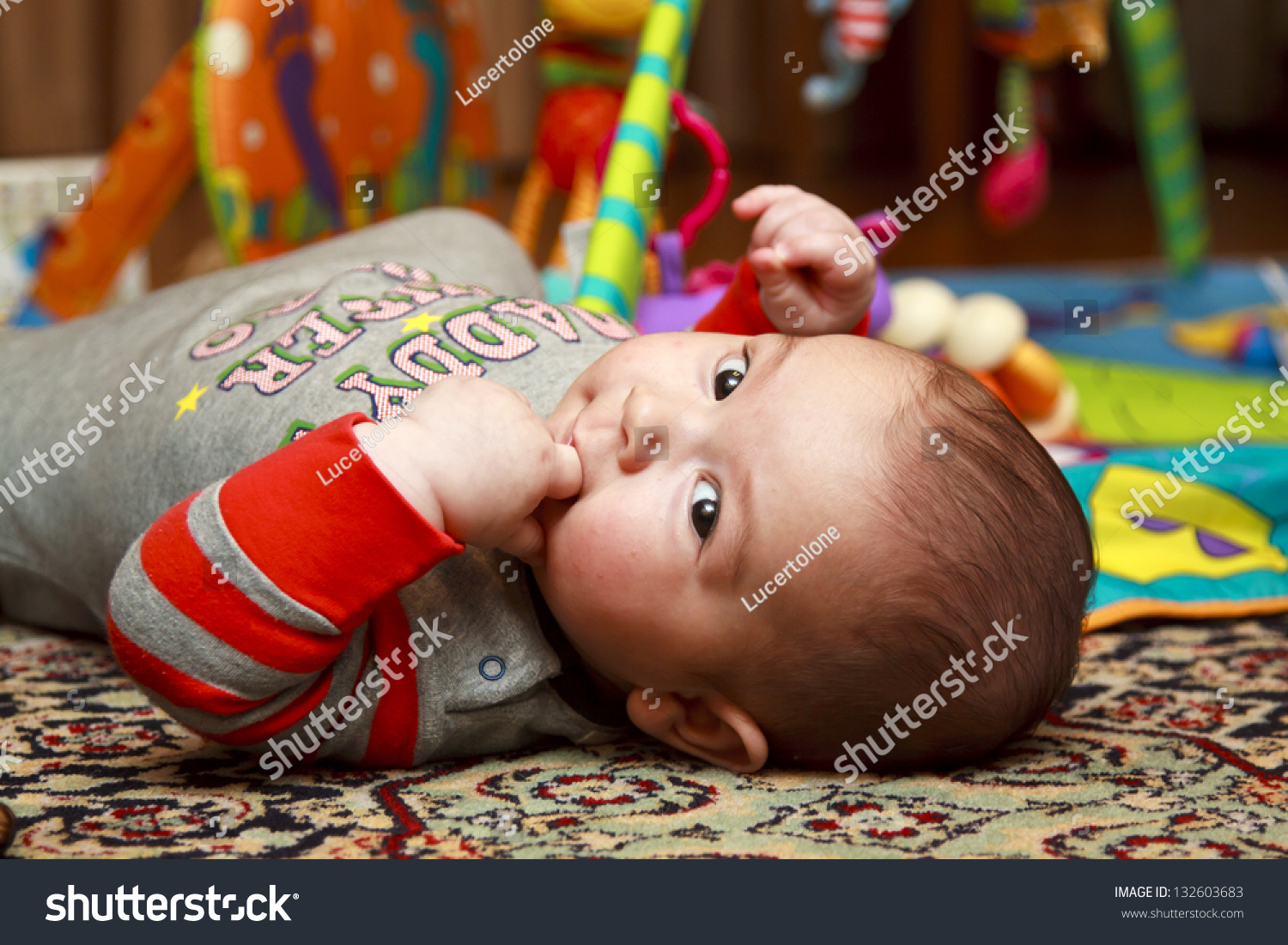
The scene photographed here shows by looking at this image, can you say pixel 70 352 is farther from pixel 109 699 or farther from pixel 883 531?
pixel 883 531

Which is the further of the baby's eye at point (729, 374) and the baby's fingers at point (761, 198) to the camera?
the baby's fingers at point (761, 198)

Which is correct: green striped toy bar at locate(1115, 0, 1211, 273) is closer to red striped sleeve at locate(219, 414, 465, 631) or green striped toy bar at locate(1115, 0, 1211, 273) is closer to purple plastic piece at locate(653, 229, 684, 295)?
purple plastic piece at locate(653, 229, 684, 295)

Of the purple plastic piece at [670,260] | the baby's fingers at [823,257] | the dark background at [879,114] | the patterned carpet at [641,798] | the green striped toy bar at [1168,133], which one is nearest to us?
the patterned carpet at [641,798]

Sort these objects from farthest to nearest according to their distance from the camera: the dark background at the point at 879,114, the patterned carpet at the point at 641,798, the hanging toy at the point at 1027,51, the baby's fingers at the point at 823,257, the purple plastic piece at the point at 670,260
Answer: the dark background at the point at 879,114
the hanging toy at the point at 1027,51
the purple plastic piece at the point at 670,260
the baby's fingers at the point at 823,257
the patterned carpet at the point at 641,798

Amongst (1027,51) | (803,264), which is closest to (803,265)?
(803,264)

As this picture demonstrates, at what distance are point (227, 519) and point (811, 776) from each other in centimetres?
31

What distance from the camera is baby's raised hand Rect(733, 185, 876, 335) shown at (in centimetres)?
81

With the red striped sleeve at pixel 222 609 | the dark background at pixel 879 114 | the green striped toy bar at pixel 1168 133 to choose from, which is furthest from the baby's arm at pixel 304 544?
the green striped toy bar at pixel 1168 133

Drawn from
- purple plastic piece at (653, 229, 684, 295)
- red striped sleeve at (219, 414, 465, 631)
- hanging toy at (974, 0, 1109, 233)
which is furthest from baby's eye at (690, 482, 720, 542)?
hanging toy at (974, 0, 1109, 233)

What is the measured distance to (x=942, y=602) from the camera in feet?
1.84

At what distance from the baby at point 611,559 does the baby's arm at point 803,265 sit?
0.17m

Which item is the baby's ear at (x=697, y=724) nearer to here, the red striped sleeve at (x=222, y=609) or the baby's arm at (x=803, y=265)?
the red striped sleeve at (x=222, y=609)

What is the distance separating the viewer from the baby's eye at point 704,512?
0.58 meters

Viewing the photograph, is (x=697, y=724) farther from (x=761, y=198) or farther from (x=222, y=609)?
(x=761, y=198)
